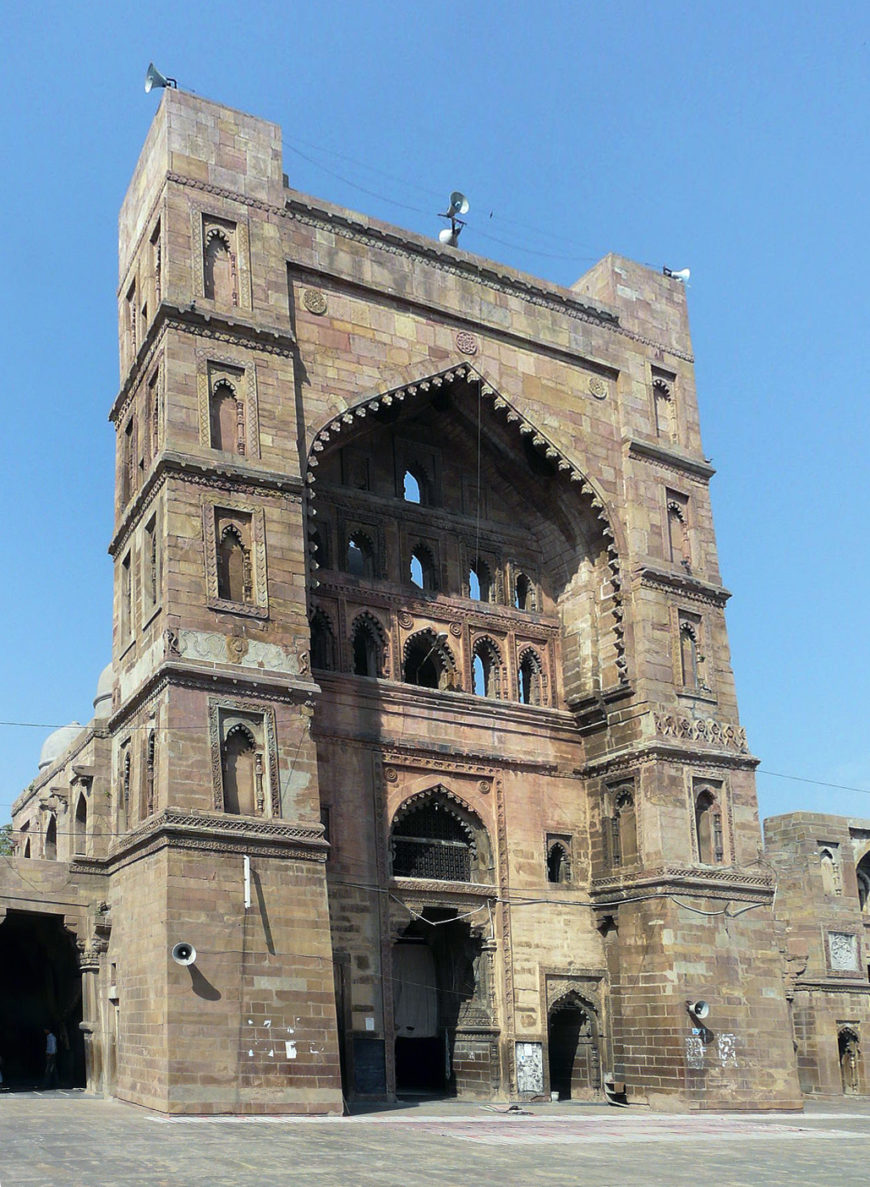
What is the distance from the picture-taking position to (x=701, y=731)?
917 inches

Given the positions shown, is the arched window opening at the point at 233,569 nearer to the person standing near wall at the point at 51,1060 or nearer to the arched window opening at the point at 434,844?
the arched window opening at the point at 434,844

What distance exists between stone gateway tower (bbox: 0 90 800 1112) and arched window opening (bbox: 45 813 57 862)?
0.10 m

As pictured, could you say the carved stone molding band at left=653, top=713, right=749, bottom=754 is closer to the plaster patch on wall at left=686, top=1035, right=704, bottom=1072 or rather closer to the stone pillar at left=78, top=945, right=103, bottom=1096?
the plaster patch on wall at left=686, top=1035, right=704, bottom=1072

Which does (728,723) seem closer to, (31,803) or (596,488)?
(596,488)

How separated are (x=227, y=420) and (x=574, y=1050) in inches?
469

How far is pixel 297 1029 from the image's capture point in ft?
57.3

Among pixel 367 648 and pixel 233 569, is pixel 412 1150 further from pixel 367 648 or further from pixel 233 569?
pixel 367 648

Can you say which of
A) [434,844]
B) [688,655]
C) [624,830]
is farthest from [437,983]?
[688,655]

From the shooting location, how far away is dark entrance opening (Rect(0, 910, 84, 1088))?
81.1ft

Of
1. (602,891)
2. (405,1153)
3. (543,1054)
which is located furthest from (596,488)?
(405,1153)

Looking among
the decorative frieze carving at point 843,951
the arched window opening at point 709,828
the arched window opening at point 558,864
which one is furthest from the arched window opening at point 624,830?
the decorative frieze carving at point 843,951

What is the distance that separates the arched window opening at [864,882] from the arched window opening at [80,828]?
1932 cm

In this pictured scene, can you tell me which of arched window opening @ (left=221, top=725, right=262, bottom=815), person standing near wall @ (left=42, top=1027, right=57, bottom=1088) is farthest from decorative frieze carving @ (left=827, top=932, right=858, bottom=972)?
arched window opening @ (left=221, top=725, right=262, bottom=815)

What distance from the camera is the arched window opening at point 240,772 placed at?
1828 centimetres
